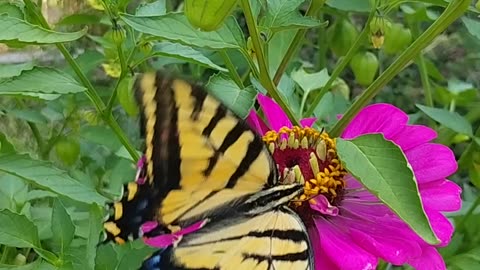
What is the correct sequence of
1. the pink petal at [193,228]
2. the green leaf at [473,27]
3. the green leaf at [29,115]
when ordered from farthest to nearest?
the green leaf at [29,115] < the green leaf at [473,27] < the pink petal at [193,228]

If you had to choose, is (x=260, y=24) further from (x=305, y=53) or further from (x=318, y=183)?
(x=305, y=53)

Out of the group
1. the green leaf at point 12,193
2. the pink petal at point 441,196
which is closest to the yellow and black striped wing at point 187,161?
the pink petal at point 441,196

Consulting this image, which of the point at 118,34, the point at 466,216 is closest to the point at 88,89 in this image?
the point at 118,34

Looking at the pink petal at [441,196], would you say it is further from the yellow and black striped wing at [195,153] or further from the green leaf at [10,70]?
the green leaf at [10,70]

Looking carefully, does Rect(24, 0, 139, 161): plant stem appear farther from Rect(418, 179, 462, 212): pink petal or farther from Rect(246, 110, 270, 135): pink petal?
Rect(418, 179, 462, 212): pink petal

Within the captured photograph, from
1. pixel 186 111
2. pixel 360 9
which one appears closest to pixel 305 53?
pixel 360 9

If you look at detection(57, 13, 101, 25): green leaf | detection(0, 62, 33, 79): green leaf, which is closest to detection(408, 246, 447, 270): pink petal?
detection(0, 62, 33, 79): green leaf

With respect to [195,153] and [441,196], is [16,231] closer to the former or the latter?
[195,153]
